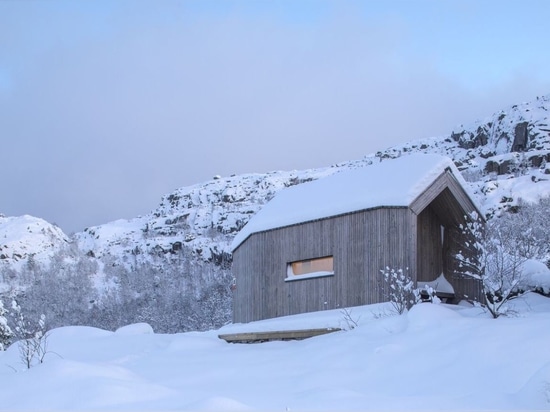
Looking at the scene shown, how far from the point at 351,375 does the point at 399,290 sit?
4.37 m

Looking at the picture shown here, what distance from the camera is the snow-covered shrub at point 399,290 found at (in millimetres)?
11180

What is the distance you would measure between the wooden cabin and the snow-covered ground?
8.24 ft

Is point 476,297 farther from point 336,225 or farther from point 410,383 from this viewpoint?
point 410,383

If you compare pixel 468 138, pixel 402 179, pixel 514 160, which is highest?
pixel 468 138

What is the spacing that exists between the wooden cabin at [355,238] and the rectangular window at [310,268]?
0.02 metres

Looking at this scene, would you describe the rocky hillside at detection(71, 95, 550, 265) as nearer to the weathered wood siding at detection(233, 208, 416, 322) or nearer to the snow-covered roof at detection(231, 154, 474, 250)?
Result: the snow-covered roof at detection(231, 154, 474, 250)

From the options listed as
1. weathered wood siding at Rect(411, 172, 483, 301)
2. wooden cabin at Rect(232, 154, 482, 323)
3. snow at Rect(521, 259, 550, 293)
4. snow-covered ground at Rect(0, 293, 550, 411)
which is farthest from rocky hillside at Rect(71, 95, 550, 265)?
snow-covered ground at Rect(0, 293, 550, 411)

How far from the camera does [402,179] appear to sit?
42.0 feet

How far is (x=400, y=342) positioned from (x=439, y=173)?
5.44 meters

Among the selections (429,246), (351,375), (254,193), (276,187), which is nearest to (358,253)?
(429,246)

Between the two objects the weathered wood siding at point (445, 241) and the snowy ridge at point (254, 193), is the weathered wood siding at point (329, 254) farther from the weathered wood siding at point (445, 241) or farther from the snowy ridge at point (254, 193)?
the snowy ridge at point (254, 193)

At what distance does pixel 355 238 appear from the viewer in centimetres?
1292

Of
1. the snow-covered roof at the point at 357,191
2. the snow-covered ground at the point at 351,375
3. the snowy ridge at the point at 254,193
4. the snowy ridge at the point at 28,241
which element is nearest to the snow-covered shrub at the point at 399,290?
the snow-covered ground at the point at 351,375

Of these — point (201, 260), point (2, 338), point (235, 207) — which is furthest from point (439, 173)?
point (235, 207)
